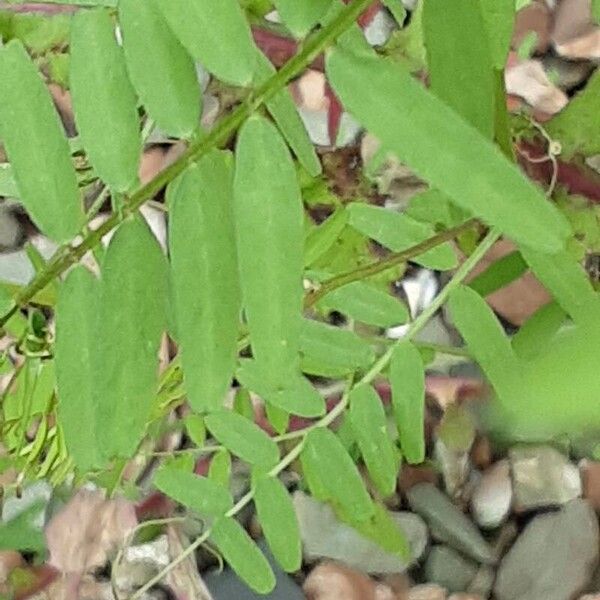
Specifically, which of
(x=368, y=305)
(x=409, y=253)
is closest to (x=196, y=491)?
(x=368, y=305)

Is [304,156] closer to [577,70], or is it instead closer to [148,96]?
[148,96]

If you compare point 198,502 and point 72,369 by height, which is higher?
point 72,369

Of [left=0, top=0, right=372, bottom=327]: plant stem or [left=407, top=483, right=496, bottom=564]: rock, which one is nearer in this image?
[left=0, top=0, right=372, bottom=327]: plant stem

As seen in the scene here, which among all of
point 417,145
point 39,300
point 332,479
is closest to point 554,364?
point 417,145

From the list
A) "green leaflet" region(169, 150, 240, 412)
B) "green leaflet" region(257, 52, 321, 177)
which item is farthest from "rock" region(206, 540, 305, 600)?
"green leaflet" region(169, 150, 240, 412)

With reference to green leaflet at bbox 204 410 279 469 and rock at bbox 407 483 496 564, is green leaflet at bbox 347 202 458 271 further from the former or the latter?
rock at bbox 407 483 496 564

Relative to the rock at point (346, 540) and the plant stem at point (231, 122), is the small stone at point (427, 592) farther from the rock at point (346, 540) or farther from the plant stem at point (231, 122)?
the plant stem at point (231, 122)

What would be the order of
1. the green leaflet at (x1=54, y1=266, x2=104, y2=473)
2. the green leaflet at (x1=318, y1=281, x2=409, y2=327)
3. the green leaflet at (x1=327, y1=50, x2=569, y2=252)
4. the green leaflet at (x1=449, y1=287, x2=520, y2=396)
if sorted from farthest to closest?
the green leaflet at (x1=318, y1=281, x2=409, y2=327) < the green leaflet at (x1=449, y1=287, x2=520, y2=396) < the green leaflet at (x1=54, y1=266, x2=104, y2=473) < the green leaflet at (x1=327, y1=50, x2=569, y2=252)
